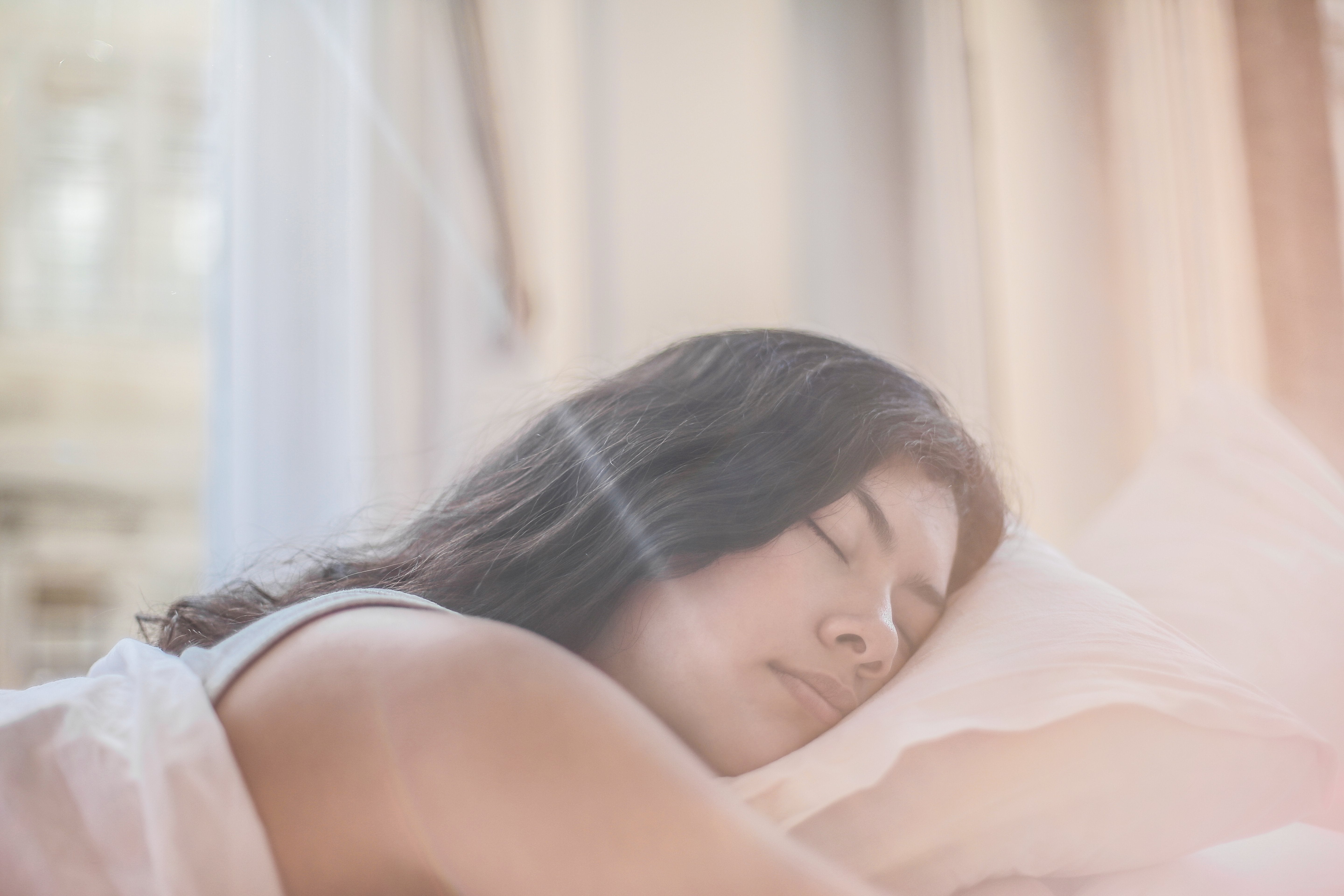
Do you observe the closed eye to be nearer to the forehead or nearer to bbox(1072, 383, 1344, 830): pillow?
the forehead

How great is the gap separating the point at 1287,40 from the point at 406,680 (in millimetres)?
1021

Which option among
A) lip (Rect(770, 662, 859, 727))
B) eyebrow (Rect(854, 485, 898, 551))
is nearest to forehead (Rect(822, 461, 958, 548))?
eyebrow (Rect(854, 485, 898, 551))

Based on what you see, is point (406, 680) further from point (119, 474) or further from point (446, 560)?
point (119, 474)

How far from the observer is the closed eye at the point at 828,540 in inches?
21.5

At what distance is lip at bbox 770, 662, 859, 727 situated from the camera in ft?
1.69

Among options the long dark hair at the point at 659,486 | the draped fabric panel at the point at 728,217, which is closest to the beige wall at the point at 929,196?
the draped fabric panel at the point at 728,217

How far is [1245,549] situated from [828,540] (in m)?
0.40

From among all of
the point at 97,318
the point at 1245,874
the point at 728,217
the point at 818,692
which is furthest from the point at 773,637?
the point at 97,318

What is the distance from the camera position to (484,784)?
0.37 meters

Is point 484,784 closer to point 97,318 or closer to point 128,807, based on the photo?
point 128,807

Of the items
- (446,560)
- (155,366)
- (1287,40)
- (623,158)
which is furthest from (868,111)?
(155,366)

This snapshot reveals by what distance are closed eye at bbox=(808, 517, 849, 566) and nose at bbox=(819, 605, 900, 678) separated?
1.5 inches

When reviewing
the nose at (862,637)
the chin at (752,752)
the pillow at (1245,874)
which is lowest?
the pillow at (1245,874)

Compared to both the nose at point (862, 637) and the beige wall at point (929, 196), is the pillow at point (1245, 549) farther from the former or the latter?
the nose at point (862, 637)
